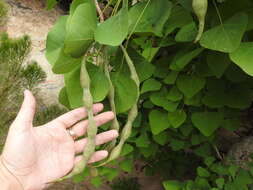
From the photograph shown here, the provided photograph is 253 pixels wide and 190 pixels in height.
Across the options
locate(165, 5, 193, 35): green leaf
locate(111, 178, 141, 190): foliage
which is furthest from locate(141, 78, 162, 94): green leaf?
locate(111, 178, 141, 190): foliage

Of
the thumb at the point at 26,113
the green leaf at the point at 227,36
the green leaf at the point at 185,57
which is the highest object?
the green leaf at the point at 227,36

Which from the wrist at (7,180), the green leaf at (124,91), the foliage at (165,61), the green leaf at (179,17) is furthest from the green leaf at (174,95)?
the wrist at (7,180)

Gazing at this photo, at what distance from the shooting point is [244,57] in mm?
519

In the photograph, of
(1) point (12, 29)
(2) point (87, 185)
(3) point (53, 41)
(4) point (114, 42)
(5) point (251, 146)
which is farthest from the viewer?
(1) point (12, 29)

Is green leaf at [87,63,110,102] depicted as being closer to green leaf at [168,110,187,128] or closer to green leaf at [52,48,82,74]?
green leaf at [52,48,82,74]

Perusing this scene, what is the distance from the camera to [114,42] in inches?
19.3

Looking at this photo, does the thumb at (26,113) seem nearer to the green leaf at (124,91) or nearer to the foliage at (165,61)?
the foliage at (165,61)

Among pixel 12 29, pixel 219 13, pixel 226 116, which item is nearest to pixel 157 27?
pixel 219 13

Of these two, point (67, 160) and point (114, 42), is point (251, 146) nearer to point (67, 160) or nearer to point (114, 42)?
point (67, 160)

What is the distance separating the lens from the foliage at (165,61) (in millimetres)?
528

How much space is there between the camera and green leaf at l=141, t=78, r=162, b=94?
97 cm

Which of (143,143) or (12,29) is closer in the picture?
(143,143)

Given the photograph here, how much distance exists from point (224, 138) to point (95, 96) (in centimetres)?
122

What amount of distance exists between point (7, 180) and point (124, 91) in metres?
0.45
